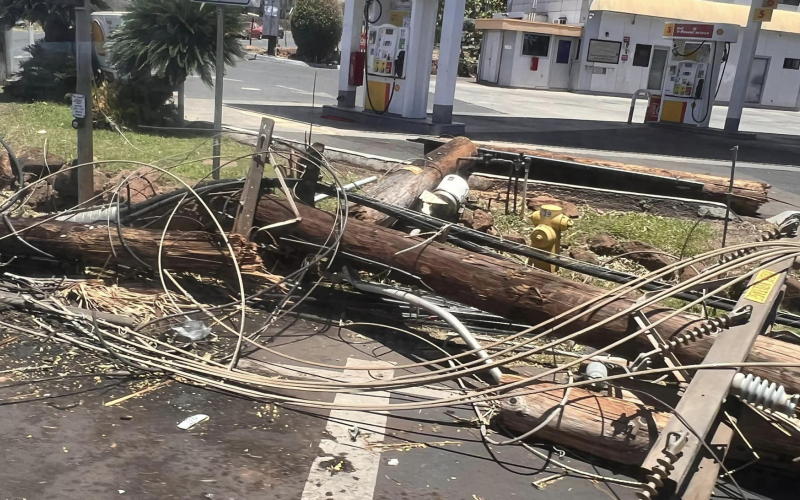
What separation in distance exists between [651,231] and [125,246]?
5565 millimetres

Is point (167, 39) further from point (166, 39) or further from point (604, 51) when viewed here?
point (604, 51)

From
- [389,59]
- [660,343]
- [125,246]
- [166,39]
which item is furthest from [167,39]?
[660,343]

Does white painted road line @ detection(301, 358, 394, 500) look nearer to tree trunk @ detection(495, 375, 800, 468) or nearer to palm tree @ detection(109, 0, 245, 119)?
tree trunk @ detection(495, 375, 800, 468)

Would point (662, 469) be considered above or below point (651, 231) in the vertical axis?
Result: above

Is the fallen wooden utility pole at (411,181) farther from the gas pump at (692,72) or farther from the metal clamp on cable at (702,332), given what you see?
the gas pump at (692,72)

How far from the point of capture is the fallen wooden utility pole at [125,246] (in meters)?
5.29

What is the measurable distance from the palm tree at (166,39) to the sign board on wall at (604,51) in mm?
23106

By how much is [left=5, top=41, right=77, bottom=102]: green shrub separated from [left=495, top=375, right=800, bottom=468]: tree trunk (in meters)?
10.7

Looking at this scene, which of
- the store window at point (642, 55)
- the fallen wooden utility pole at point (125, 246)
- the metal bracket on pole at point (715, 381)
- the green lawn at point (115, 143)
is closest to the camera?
the metal bracket on pole at point (715, 381)

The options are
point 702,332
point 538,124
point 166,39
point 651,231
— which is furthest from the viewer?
point 538,124

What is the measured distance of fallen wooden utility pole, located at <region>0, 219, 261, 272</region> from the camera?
17.4 ft

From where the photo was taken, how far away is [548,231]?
20.7ft

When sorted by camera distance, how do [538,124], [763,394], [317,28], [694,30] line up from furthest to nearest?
[317,28], [694,30], [538,124], [763,394]

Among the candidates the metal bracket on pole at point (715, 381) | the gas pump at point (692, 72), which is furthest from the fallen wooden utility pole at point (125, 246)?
the gas pump at point (692, 72)
